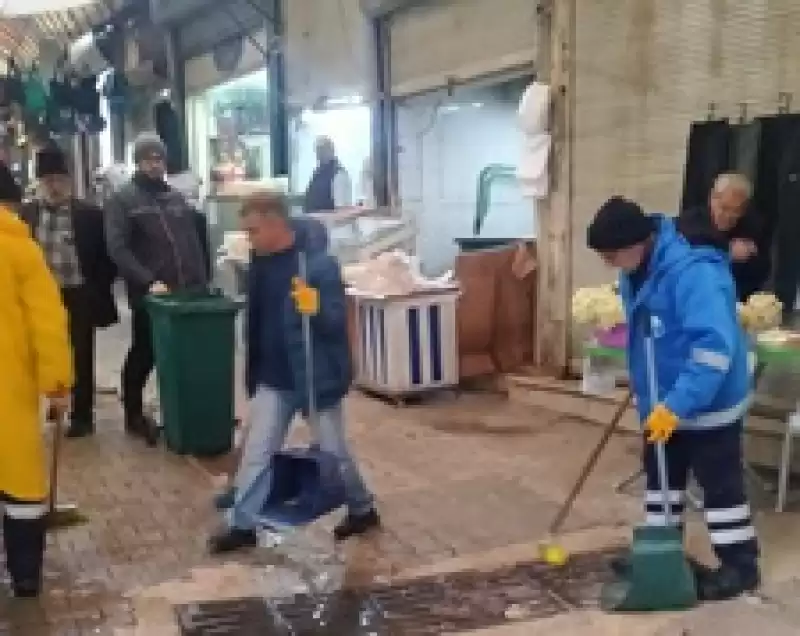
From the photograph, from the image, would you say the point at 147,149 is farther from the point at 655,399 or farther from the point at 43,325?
the point at 655,399

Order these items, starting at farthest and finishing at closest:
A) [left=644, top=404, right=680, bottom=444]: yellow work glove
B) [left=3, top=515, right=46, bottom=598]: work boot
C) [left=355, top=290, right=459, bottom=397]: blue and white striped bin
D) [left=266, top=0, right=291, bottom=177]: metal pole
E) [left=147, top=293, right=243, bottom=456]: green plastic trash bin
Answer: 1. [left=266, top=0, right=291, bottom=177]: metal pole
2. [left=355, top=290, right=459, bottom=397]: blue and white striped bin
3. [left=147, top=293, right=243, bottom=456]: green plastic trash bin
4. [left=3, top=515, right=46, bottom=598]: work boot
5. [left=644, top=404, right=680, bottom=444]: yellow work glove

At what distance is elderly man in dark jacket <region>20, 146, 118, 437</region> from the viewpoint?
6.36 metres

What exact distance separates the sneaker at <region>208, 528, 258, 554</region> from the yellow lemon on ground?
1.29 metres

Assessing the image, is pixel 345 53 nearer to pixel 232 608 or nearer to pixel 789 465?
pixel 789 465

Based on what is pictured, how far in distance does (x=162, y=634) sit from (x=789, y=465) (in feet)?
10.9

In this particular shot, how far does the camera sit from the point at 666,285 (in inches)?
151

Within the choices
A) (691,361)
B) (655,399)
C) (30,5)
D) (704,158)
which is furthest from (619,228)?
(30,5)

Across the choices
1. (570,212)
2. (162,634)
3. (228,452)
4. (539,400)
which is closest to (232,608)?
(162,634)

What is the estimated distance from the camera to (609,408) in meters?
6.71

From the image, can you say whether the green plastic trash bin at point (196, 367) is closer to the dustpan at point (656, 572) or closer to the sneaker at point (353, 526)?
the sneaker at point (353, 526)

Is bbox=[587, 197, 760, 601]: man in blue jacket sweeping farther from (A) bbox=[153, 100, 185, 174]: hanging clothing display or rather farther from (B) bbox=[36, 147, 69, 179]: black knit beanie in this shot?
(A) bbox=[153, 100, 185, 174]: hanging clothing display

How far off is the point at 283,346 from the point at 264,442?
43cm

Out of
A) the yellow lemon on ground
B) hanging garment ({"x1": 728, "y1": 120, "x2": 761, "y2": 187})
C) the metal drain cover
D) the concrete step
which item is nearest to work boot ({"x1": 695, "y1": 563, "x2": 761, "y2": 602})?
the metal drain cover

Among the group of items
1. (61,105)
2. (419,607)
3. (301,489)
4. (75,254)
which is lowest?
(419,607)
